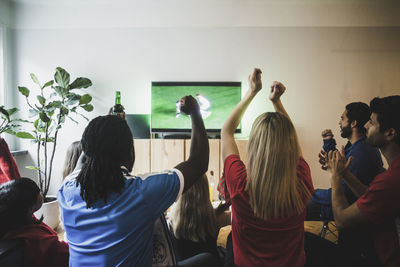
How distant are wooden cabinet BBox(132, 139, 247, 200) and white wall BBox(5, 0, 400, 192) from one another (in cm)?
68

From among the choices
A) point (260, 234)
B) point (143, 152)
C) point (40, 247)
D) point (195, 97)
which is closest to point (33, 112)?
point (143, 152)

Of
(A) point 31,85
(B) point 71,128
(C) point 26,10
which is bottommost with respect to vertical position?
(B) point 71,128

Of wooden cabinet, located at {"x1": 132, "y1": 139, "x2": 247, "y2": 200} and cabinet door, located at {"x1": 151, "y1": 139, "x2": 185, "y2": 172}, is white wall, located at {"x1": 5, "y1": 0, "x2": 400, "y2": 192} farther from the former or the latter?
cabinet door, located at {"x1": 151, "y1": 139, "x2": 185, "y2": 172}

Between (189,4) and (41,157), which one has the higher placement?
(189,4)

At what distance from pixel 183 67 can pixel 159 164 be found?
147 cm

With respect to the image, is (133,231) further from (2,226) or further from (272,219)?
(2,226)

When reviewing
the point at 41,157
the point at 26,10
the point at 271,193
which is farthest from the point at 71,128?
the point at 271,193

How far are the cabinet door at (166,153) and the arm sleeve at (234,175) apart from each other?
202 cm

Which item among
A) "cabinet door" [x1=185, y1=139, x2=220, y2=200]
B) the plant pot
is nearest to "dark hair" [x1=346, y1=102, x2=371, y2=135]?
"cabinet door" [x1=185, y1=139, x2=220, y2=200]

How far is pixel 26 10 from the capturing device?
129 inches

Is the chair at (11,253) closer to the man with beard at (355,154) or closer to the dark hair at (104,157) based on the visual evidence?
the dark hair at (104,157)

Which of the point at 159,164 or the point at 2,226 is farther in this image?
the point at 159,164

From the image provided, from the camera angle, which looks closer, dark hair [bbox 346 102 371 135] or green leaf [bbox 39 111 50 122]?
A: dark hair [bbox 346 102 371 135]

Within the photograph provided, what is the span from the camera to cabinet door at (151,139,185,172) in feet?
9.40
